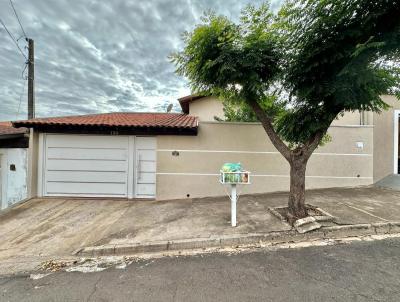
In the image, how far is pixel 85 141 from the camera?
8.31 m

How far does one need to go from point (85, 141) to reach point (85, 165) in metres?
0.87

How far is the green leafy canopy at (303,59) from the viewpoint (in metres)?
4.21

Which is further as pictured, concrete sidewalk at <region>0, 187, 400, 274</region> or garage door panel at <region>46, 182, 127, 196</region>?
garage door panel at <region>46, 182, 127, 196</region>

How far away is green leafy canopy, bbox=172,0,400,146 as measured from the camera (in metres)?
4.21

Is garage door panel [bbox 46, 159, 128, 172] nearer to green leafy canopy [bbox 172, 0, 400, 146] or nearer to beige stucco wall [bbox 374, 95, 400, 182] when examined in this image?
green leafy canopy [bbox 172, 0, 400, 146]

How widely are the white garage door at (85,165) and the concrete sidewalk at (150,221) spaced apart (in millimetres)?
433

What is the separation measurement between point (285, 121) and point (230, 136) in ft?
8.43

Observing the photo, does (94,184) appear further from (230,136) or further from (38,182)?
(230,136)

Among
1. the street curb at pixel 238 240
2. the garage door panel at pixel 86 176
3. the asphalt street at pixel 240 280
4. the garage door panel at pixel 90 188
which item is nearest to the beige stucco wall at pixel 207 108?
the garage door panel at pixel 86 176

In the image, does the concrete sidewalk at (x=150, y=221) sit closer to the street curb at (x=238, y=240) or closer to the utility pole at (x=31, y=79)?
the street curb at (x=238, y=240)

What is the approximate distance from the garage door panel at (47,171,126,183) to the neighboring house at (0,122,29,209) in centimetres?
97

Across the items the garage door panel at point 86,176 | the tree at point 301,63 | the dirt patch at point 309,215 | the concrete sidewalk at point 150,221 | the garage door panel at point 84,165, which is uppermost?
the tree at point 301,63

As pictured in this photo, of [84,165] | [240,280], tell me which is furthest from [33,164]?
[240,280]

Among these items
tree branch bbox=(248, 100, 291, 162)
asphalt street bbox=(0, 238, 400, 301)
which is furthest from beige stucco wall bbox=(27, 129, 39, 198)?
tree branch bbox=(248, 100, 291, 162)
